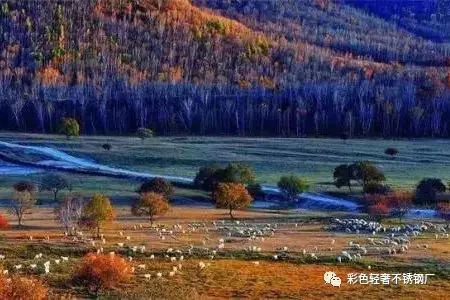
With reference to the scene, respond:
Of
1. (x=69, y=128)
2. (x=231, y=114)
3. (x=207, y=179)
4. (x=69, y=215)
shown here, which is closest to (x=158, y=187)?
(x=207, y=179)

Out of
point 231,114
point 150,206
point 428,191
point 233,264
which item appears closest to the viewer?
point 233,264

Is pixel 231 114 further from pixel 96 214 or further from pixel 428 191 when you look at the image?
pixel 96 214

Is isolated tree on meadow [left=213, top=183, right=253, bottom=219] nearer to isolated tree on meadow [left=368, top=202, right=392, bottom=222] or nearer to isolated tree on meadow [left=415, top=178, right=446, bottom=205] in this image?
isolated tree on meadow [left=368, top=202, right=392, bottom=222]

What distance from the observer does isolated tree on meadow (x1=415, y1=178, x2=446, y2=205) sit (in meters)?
86.4

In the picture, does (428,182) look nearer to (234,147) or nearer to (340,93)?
(234,147)

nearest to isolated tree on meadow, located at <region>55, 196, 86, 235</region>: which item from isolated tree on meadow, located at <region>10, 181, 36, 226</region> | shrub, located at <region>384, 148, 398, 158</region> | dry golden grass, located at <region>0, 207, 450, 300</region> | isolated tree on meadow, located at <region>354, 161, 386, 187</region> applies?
dry golden grass, located at <region>0, 207, 450, 300</region>

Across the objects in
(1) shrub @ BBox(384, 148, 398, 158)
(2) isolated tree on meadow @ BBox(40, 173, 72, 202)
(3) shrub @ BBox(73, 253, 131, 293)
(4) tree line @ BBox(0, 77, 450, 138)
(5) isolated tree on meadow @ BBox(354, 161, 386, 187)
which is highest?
(4) tree line @ BBox(0, 77, 450, 138)

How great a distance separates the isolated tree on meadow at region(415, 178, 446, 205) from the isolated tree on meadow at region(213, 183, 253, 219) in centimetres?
1885

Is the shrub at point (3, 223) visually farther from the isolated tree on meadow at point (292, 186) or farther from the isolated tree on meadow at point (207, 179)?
the isolated tree on meadow at point (292, 186)

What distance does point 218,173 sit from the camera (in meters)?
92.2

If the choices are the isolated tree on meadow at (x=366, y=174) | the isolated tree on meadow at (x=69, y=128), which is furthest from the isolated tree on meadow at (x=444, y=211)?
the isolated tree on meadow at (x=69, y=128)

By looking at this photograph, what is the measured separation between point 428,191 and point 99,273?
163 ft

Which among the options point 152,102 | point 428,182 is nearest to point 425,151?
point 428,182

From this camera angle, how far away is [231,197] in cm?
7706
